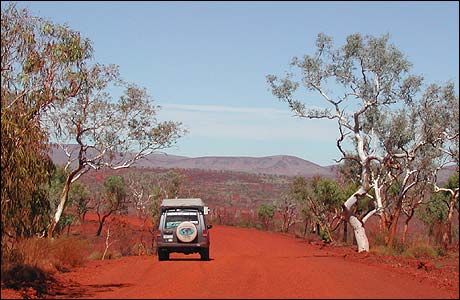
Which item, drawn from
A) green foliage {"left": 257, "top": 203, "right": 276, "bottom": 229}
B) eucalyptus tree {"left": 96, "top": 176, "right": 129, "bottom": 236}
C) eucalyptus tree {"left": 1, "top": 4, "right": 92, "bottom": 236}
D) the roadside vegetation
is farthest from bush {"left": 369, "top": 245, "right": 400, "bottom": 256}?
green foliage {"left": 257, "top": 203, "right": 276, "bottom": 229}

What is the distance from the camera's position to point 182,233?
2559cm

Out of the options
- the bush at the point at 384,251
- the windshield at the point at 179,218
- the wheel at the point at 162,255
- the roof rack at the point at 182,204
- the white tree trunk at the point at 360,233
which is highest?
the roof rack at the point at 182,204

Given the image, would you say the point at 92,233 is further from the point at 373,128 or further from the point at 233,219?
the point at 373,128

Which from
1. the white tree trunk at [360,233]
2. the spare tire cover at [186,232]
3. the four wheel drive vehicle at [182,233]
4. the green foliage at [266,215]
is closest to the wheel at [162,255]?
the four wheel drive vehicle at [182,233]

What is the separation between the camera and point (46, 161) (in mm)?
18469

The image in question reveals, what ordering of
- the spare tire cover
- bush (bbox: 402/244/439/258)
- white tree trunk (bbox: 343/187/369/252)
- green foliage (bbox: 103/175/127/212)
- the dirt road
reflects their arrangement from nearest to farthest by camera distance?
1. the dirt road
2. the spare tire cover
3. bush (bbox: 402/244/439/258)
4. white tree trunk (bbox: 343/187/369/252)
5. green foliage (bbox: 103/175/127/212)

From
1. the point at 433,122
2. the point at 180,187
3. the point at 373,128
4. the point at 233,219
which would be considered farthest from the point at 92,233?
the point at 433,122

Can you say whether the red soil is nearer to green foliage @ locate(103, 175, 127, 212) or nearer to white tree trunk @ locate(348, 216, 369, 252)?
white tree trunk @ locate(348, 216, 369, 252)

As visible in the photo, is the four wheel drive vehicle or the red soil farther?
the four wheel drive vehicle

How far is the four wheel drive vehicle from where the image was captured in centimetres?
2567

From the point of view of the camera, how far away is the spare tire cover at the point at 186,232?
83.9 feet

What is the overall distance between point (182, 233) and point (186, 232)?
16 cm

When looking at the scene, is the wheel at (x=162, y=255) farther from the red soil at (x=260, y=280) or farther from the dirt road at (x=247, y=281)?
the dirt road at (x=247, y=281)

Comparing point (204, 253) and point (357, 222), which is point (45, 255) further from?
point (357, 222)
